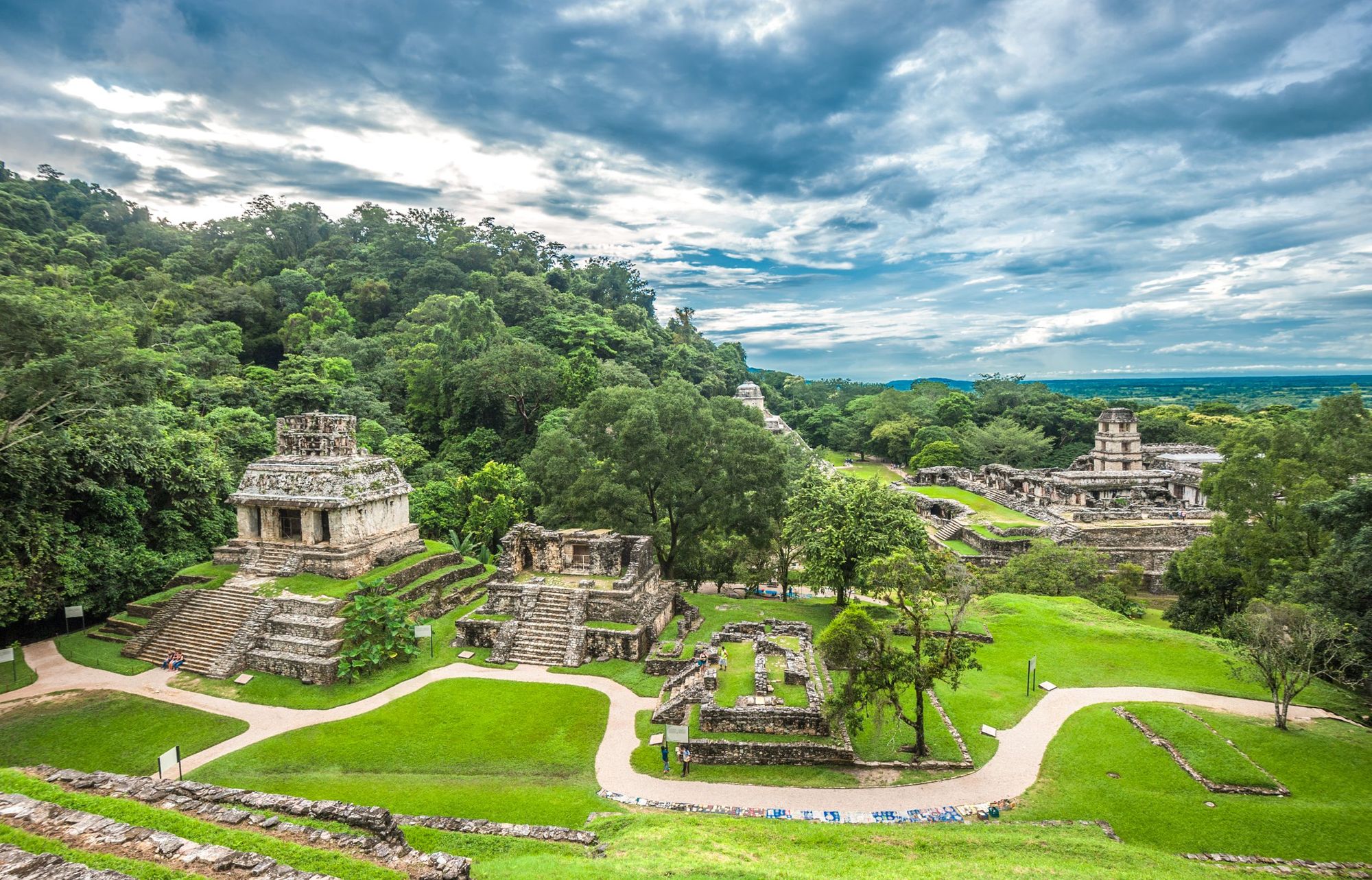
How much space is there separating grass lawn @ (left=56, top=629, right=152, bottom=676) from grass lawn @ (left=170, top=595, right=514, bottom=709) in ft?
5.63

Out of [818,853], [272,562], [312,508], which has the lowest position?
[818,853]

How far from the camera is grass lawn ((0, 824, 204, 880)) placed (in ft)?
21.2

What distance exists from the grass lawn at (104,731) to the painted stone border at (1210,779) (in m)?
20.7

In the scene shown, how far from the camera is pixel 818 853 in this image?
9414mm

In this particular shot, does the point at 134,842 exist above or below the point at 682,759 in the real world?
above

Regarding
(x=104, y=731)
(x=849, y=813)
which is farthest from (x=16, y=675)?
(x=849, y=813)

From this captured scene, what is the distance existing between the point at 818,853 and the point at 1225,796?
869 cm

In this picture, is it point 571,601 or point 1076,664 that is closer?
point 1076,664

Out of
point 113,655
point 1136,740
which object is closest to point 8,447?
point 113,655

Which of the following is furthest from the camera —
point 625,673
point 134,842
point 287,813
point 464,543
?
point 464,543

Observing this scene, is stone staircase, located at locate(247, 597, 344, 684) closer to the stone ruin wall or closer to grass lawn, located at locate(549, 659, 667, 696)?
grass lawn, located at locate(549, 659, 667, 696)

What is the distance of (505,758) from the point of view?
1284 centimetres

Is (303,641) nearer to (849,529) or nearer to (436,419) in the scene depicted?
(849,529)

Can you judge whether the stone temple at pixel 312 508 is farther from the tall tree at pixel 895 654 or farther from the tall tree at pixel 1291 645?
the tall tree at pixel 1291 645
